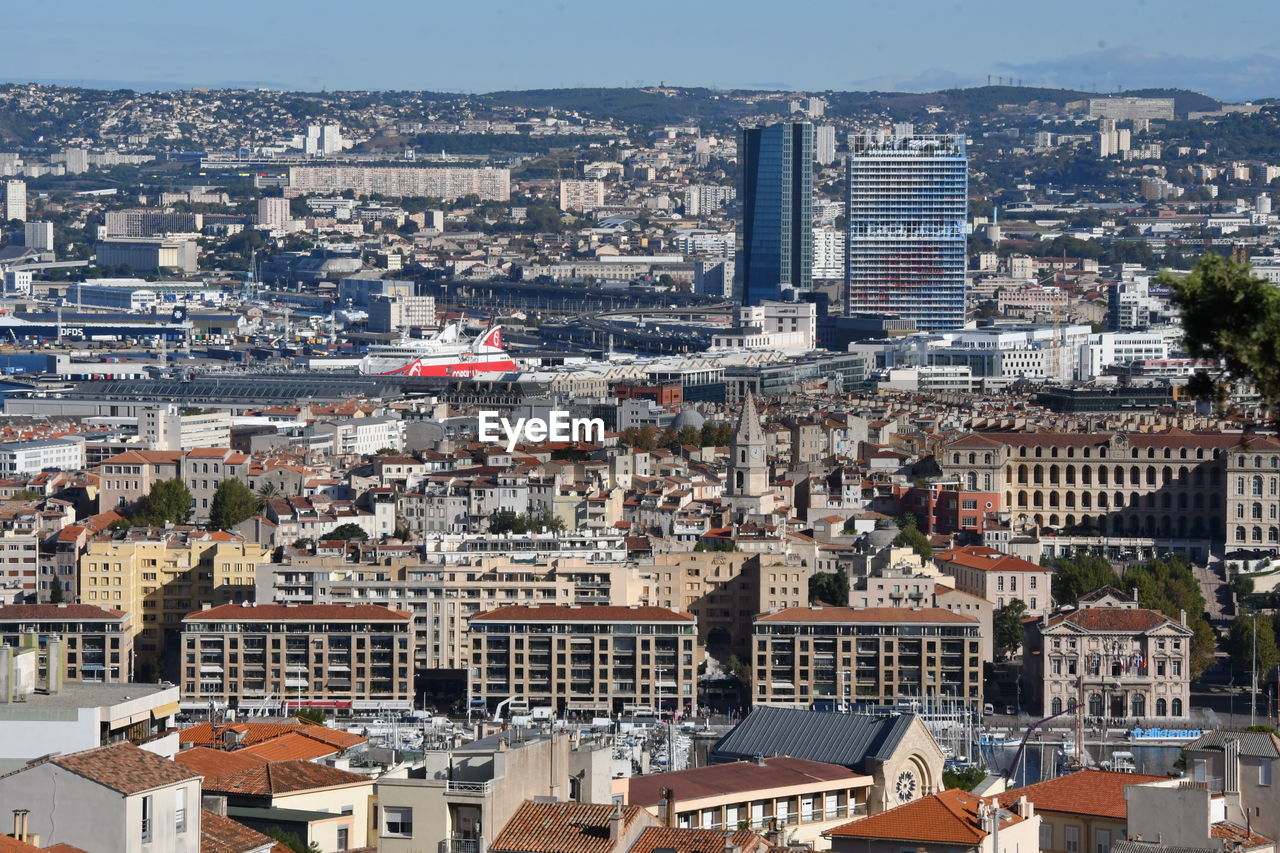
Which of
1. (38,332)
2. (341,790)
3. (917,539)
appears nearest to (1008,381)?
(38,332)

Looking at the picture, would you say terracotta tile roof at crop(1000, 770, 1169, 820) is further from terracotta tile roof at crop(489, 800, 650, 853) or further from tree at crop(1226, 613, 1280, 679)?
tree at crop(1226, 613, 1280, 679)

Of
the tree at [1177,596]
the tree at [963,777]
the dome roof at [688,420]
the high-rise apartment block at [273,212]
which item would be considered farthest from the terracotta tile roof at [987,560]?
the high-rise apartment block at [273,212]

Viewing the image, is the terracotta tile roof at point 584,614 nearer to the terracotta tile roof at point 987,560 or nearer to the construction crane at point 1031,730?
the construction crane at point 1031,730

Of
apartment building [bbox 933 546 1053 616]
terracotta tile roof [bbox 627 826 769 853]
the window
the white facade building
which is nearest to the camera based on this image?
terracotta tile roof [bbox 627 826 769 853]

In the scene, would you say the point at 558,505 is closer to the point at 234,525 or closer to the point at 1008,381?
the point at 234,525

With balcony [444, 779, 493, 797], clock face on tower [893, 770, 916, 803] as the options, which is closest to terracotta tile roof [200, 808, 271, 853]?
balcony [444, 779, 493, 797]

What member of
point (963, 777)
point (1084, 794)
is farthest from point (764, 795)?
point (963, 777)
